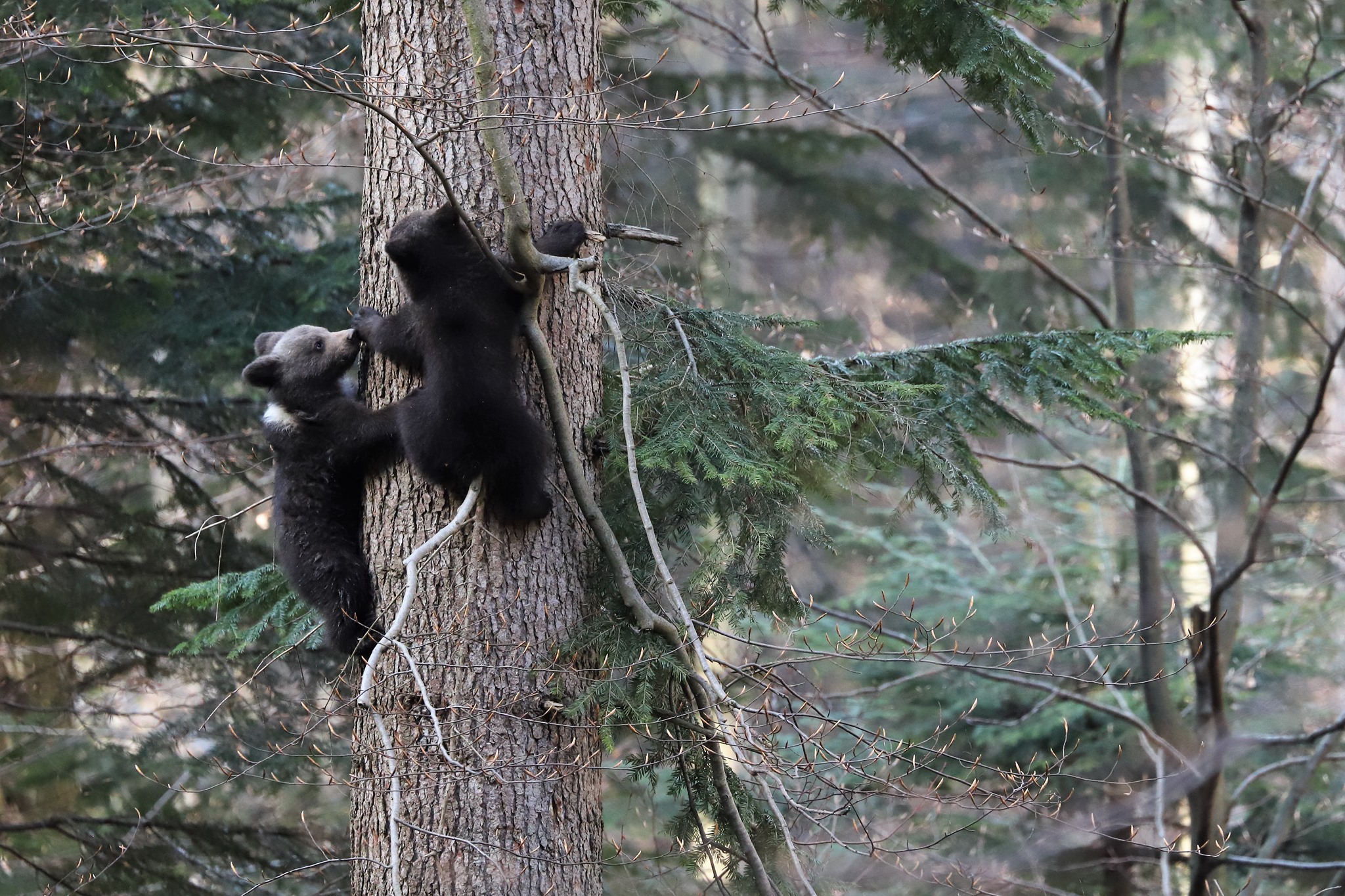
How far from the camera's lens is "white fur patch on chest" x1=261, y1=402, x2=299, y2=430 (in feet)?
14.7

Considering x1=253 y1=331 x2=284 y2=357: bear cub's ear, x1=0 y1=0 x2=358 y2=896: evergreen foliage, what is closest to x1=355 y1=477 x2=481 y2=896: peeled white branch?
x1=253 y1=331 x2=284 y2=357: bear cub's ear

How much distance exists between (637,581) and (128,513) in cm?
558

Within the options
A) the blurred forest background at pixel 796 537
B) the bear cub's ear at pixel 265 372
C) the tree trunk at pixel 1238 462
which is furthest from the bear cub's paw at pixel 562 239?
the tree trunk at pixel 1238 462

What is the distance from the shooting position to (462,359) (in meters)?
3.63

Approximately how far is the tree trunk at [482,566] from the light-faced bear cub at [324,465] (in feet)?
0.58

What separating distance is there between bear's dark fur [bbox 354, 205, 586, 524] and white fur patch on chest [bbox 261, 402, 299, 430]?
76 cm

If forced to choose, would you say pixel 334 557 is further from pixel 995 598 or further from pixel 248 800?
pixel 248 800

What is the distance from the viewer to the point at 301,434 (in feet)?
14.5

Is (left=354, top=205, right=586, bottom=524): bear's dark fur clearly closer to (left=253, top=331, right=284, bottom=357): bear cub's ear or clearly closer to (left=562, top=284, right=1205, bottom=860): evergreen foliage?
(left=562, top=284, right=1205, bottom=860): evergreen foliage

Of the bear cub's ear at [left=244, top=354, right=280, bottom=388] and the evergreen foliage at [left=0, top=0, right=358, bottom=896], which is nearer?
the bear cub's ear at [left=244, top=354, right=280, bottom=388]

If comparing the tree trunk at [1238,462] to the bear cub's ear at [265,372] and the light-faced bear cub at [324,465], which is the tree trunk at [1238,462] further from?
the bear cub's ear at [265,372]

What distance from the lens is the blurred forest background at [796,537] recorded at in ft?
19.4

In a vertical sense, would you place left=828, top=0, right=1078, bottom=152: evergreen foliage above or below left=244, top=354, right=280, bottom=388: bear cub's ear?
above

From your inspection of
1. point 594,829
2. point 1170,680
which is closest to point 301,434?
point 594,829
